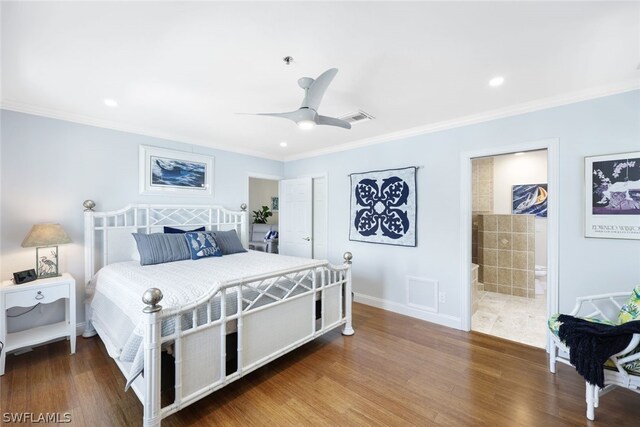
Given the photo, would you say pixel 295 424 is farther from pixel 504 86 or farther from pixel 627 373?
pixel 504 86

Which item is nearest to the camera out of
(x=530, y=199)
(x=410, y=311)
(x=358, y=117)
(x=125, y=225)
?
(x=358, y=117)

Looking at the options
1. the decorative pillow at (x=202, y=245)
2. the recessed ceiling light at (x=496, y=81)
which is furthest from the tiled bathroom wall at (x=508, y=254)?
the decorative pillow at (x=202, y=245)

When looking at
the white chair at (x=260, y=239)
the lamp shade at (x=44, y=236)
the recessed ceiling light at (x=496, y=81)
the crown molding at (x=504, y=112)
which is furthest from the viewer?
the white chair at (x=260, y=239)

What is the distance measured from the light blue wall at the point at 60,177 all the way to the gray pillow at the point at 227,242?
0.96 m

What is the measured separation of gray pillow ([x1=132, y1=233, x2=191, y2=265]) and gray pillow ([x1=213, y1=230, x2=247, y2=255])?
0.46m

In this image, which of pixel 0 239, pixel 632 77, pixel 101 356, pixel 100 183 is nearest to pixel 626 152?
Result: pixel 632 77

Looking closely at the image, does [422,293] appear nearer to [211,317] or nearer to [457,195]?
[457,195]

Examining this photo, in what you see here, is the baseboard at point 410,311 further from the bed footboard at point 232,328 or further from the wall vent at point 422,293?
the bed footboard at point 232,328

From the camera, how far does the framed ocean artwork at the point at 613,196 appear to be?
2266 mm

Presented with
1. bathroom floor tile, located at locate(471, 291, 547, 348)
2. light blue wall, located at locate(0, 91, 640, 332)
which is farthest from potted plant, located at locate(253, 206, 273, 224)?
bathroom floor tile, located at locate(471, 291, 547, 348)

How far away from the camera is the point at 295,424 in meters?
1.78

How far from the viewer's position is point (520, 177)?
16.9ft

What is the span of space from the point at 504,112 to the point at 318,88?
7.30 feet

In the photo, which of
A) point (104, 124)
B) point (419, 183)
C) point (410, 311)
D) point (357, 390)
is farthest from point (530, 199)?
point (104, 124)
